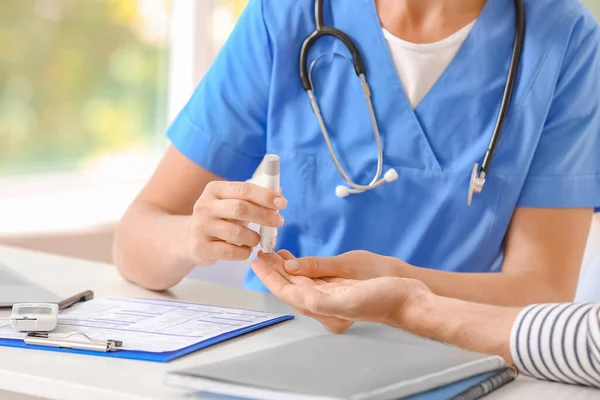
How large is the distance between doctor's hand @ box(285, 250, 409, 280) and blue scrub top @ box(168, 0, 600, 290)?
20 cm

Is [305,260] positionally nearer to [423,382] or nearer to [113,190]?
[423,382]

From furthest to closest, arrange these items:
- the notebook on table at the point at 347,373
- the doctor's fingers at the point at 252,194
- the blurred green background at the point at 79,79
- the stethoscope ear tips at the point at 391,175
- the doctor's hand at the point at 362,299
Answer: the blurred green background at the point at 79,79 → the stethoscope ear tips at the point at 391,175 → the doctor's fingers at the point at 252,194 → the doctor's hand at the point at 362,299 → the notebook on table at the point at 347,373

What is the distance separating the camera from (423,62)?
1.55 metres

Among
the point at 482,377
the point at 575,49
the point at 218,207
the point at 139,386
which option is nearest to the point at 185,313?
the point at 218,207

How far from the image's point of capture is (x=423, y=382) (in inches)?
34.9

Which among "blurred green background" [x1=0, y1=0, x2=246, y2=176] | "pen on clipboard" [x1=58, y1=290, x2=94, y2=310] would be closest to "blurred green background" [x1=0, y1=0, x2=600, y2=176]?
"blurred green background" [x1=0, y1=0, x2=246, y2=176]

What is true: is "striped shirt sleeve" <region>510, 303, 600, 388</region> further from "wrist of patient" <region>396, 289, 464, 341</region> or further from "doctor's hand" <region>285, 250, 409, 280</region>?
"doctor's hand" <region>285, 250, 409, 280</region>

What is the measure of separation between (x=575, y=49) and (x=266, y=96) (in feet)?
1.73

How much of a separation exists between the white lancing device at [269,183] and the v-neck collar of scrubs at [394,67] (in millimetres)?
367

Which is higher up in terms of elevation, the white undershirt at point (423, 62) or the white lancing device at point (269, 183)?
the white undershirt at point (423, 62)

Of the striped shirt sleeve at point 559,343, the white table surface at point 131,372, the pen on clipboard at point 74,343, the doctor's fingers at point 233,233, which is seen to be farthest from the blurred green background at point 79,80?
the striped shirt sleeve at point 559,343

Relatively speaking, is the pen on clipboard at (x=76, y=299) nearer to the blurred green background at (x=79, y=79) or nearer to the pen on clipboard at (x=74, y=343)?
the pen on clipboard at (x=74, y=343)

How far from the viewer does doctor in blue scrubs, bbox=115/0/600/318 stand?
1.51 metres

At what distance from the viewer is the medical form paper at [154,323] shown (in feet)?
3.57
